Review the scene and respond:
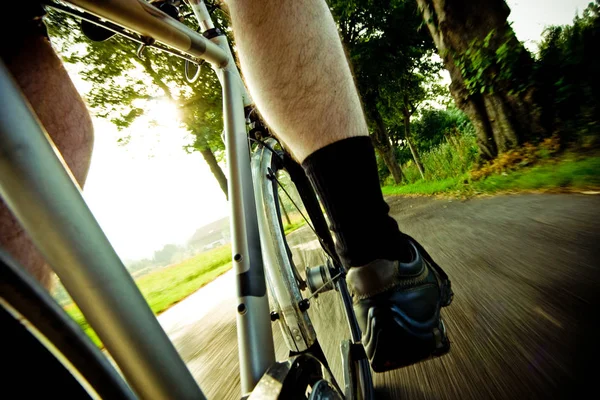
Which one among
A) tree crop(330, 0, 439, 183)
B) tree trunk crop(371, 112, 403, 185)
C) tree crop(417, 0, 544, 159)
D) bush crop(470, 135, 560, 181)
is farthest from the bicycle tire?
tree trunk crop(371, 112, 403, 185)

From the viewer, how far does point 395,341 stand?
69cm

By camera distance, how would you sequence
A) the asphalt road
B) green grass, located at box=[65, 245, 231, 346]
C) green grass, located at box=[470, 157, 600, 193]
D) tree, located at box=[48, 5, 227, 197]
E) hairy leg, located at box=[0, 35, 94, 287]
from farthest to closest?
tree, located at box=[48, 5, 227, 197]
green grass, located at box=[65, 245, 231, 346]
green grass, located at box=[470, 157, 600, 193]
the asphalt road
hairy leg, located at box=[0, 35, 94, 287]

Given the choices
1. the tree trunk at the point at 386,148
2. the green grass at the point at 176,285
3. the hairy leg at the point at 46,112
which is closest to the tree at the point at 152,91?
the green grass at the point at 176,285

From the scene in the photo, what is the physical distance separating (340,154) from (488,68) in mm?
4943

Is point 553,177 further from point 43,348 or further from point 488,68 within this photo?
point 43,348

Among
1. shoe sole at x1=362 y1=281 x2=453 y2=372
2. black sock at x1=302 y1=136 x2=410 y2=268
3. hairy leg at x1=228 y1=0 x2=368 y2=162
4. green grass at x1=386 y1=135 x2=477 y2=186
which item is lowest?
green grass at x1=386 y1=135 x2=477 y2=186

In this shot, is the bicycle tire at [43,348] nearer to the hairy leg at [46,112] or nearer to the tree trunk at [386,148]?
the hairy leg at [46,112]

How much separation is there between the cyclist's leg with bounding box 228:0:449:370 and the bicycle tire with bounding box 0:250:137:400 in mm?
524

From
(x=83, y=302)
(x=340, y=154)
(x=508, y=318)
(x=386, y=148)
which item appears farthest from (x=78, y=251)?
(x=386, y=148)

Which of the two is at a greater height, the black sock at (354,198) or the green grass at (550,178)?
the black sock at (354,198)

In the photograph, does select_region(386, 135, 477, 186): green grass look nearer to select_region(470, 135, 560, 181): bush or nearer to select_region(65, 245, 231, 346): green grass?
select_region(470, 135, 560, 181): bush

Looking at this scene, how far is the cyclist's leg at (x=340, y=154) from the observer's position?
627 mm

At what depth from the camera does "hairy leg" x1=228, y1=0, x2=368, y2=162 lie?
0.62 meters

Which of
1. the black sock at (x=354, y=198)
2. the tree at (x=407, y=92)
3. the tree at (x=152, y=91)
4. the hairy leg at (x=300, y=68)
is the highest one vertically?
the tree at (x=152, y=91)
